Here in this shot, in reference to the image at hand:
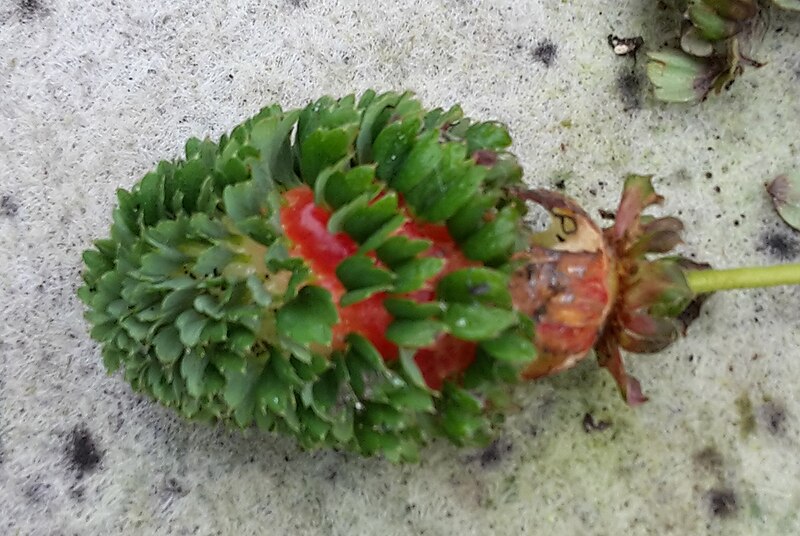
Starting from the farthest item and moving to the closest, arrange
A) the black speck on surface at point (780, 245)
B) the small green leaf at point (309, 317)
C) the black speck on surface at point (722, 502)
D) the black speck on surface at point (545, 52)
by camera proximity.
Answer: the black speck on surface at point (545, 52)
the black speck on surface at point (780, 245)
the black speck on surface at point (722, 502)
the small green leaf at point (309, 317)

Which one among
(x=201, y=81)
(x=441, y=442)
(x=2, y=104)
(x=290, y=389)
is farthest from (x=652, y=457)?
(x=2, y=104)

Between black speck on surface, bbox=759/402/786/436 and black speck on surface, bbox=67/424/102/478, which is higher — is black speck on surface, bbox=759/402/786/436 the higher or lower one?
the lower one

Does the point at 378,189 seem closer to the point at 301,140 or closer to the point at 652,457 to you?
the point at 301,140

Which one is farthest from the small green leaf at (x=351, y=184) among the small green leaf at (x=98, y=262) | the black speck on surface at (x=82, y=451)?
the black speck on surface at (x=82, y=451)

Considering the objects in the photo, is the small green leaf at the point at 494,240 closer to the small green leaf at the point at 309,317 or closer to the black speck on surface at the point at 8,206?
the small green leaf at the point at 309,317

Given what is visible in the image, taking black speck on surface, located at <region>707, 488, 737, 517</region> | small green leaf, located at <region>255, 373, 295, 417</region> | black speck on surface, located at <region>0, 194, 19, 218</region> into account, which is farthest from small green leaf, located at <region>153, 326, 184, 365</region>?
black speck on surface, located at <region>707, 488, 737, 517</region>

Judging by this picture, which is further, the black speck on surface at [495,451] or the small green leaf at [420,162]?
the black speck on surface at [495,451]

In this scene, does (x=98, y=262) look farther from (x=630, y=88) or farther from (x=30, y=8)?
(x=630, y=88)

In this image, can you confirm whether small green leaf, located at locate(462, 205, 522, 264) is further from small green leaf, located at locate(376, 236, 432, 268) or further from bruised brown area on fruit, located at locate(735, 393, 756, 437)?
bruised brown area on fruit, located at locate(735, 393, 756, 437)
